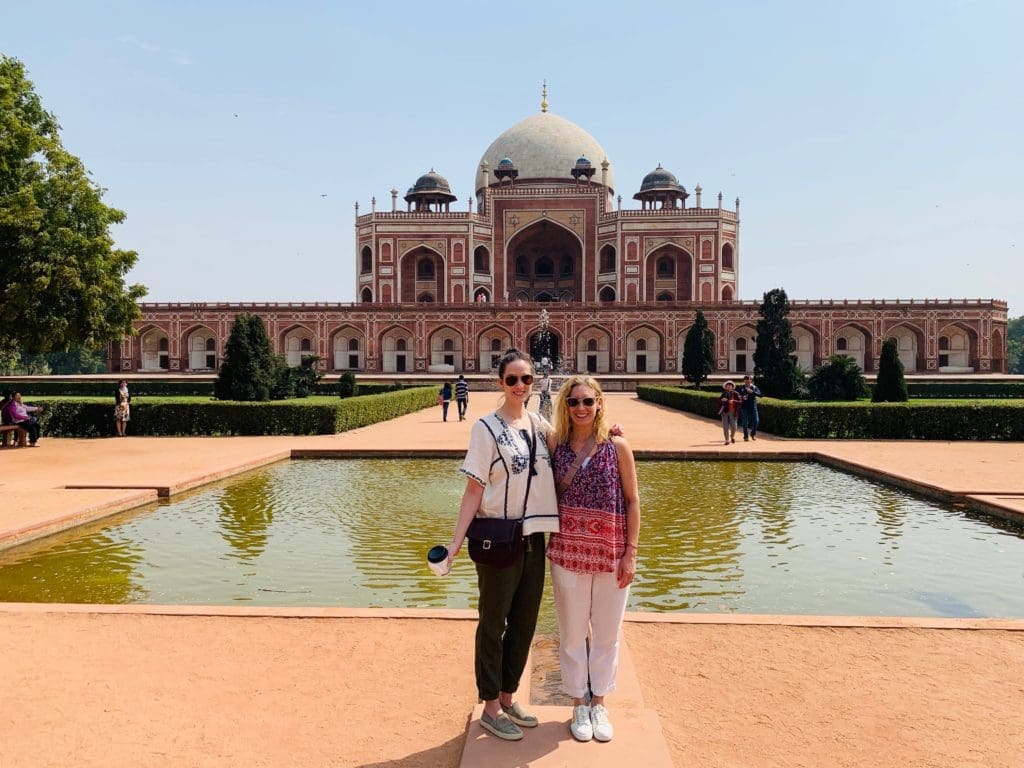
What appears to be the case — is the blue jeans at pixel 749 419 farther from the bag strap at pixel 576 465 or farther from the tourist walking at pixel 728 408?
the bag strap at pixel 576 465

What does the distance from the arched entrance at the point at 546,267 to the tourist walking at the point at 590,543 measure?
42.7m

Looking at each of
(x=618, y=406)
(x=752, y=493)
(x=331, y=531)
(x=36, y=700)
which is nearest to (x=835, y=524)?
(x=752, y=493)

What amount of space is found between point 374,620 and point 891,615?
271 centimetres

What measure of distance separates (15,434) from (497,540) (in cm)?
1187

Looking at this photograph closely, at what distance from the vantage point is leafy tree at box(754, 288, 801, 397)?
19984 mm

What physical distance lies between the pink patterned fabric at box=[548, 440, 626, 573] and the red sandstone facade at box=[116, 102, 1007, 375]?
34704mm

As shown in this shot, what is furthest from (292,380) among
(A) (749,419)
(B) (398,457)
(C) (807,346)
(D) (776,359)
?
(C) (807,346)

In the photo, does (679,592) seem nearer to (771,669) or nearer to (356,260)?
(771,669)

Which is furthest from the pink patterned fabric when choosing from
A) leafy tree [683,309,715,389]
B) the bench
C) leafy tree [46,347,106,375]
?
leafy tree [46,347,106,375]

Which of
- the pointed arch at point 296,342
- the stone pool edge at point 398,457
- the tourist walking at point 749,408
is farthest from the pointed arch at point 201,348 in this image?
the tourist walking at point 749,408

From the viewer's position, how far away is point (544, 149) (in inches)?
1850

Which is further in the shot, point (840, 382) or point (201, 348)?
point (201, 348)

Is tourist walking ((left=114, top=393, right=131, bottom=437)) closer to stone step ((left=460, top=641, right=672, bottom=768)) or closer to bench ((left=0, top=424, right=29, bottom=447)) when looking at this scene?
bench ((left=0, top=424, right=29, bottom=447))

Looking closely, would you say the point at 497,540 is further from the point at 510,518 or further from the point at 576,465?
the point at 576,465
